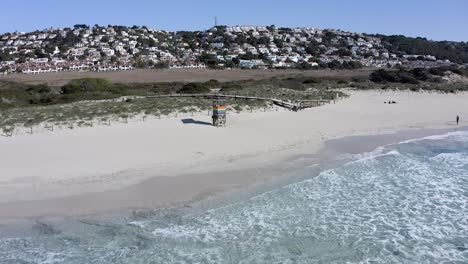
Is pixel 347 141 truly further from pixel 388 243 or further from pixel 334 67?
pixel 334 67

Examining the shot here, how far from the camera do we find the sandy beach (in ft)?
40.2

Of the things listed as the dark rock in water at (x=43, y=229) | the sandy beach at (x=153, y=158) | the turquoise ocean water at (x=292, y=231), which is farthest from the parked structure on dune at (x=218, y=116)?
the dark rock in water at (x=43, y=229)

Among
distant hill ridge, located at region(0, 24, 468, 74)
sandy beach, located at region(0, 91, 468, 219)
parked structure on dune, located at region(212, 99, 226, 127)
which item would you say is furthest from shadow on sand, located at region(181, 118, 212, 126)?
distant hill ridge, located at region(0, 24, 468, 74)

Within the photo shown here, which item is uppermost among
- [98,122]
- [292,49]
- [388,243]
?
[292,49]

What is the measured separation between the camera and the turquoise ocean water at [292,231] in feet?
30.8

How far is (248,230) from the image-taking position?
1074 cm

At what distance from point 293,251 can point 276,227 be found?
1.34 meters

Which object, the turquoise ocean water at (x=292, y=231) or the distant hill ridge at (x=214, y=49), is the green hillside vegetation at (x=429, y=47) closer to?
the distant hill ridge at (x=214, y=49)

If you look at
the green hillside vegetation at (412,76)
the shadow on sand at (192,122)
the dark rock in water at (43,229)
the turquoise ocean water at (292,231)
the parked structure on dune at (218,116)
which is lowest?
the turquoise ocean water at (292,231)

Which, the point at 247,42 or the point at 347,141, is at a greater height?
the point at 247,42

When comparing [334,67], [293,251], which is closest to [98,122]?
[293,251]

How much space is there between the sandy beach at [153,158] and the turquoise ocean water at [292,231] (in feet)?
3.99

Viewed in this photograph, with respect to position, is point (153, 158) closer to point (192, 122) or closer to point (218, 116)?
point (218, 116)

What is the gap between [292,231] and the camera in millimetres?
10672
